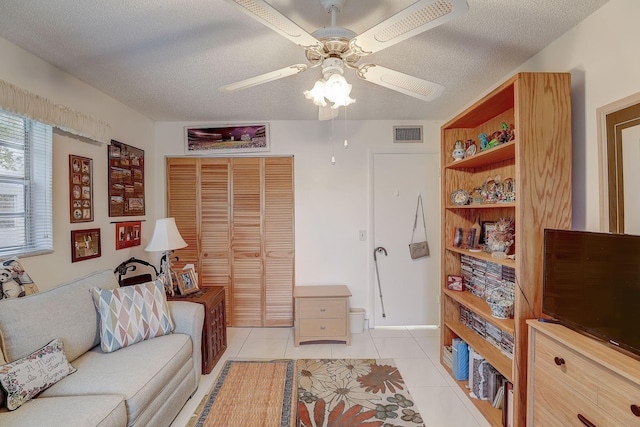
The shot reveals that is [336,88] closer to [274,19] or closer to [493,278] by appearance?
[274,19]

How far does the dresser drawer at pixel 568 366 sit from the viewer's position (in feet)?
3.90

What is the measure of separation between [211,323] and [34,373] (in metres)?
1.20

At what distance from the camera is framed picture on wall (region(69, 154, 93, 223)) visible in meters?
2.25

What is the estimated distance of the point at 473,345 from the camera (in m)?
2.14

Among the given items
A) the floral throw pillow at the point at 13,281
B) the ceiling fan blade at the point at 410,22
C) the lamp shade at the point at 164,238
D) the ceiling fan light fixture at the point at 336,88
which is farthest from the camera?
the lamp shade at the point at 164,238

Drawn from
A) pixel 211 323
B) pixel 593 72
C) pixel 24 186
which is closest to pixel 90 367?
pixel 211 323

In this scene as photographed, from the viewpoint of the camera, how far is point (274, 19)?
1126 millimetres

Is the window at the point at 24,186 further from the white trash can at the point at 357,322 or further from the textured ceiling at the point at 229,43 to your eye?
the white trash can at the point at 357,322

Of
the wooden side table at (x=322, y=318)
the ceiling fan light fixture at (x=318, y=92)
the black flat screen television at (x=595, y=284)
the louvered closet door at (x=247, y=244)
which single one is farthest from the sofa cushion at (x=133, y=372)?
the black flat screen television at (x=595, y=284)

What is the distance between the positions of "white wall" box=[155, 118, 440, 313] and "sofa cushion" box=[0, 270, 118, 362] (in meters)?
1.70

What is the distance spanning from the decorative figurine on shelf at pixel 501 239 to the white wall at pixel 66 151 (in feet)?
9.96

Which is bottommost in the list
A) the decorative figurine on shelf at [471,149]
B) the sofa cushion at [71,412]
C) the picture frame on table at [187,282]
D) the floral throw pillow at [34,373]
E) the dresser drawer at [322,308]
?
the dresser drawer at [322,308]

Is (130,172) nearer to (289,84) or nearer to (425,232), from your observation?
(289,84)

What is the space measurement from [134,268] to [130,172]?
949 mm
